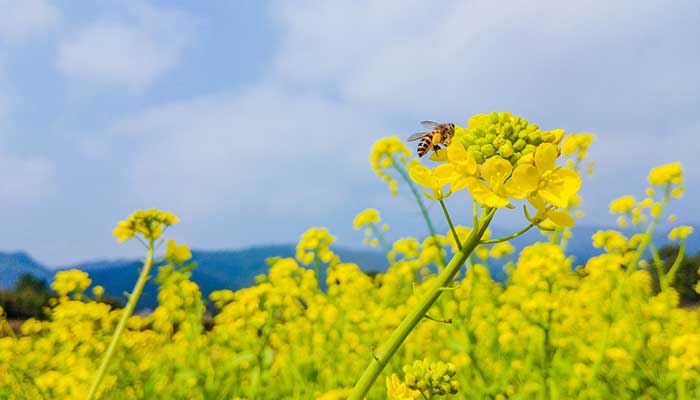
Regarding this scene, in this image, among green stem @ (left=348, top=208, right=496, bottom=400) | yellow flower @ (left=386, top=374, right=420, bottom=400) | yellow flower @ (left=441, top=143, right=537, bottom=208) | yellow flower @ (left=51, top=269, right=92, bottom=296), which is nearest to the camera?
green stem @ (left=348, top=208, right=496, bottom=400)

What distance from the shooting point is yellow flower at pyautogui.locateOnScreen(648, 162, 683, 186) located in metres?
5.08

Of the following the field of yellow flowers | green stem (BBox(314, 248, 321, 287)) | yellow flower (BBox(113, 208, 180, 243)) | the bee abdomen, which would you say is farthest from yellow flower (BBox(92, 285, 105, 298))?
the bee abdomen

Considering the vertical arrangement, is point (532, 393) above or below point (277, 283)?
below

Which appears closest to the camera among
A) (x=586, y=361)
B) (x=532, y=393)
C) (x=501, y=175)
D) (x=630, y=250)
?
(x=501, y=175)

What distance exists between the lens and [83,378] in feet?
10.8

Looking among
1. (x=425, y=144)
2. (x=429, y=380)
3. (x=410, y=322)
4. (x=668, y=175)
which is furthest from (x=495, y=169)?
(x=668, y=175)

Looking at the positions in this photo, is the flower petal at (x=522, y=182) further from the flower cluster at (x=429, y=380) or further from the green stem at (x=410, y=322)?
the flower cluster at (x=429, y=380)

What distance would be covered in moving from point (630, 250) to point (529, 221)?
5.07 metres

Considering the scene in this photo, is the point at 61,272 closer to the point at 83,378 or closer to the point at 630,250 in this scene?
the point at 83,378

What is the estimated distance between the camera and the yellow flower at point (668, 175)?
200 inches

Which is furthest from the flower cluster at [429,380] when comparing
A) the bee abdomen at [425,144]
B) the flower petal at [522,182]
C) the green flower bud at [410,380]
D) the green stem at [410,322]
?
the bee abdomen at [425,144]

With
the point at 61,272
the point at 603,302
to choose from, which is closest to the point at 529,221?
the point at 603,302

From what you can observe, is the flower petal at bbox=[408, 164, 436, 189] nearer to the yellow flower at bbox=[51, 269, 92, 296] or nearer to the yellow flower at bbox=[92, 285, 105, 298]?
the yellow flower at bbox=[51, 269, 92, 296]

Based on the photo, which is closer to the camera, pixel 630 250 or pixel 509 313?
pixel 509 313
